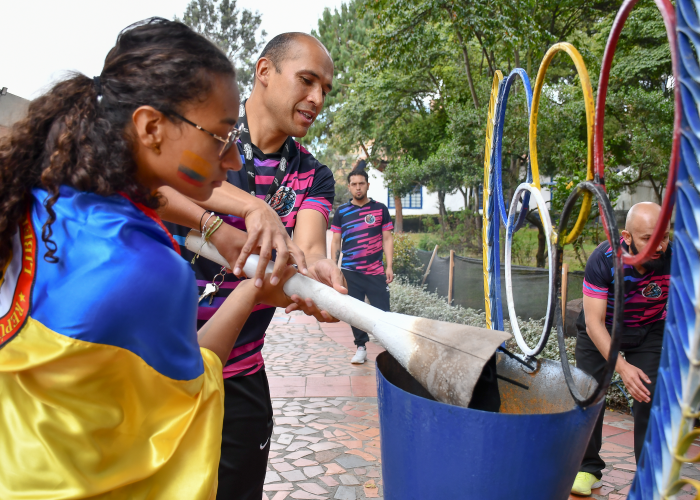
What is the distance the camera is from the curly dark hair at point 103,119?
3.25 feet

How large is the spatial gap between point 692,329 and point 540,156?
8.58 m

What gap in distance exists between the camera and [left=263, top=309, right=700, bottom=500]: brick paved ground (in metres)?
3.29

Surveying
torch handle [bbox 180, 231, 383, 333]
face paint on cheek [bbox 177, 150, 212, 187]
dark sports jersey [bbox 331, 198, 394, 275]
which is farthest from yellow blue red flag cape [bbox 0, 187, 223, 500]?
dark sports jersey [bbox 331, 198, 394, 275]

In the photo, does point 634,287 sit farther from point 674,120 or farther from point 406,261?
point 406,261

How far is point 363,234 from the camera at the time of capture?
19.9 feet

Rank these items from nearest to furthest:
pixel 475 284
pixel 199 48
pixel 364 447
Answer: pixel 199 48, pixel 364 447, pixel 475 284

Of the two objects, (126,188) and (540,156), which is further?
(540,156)

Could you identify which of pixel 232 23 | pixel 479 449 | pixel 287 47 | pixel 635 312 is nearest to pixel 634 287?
pixel 635 312

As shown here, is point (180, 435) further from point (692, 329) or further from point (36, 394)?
point (692, 329)

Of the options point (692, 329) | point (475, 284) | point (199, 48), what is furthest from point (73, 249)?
point (475, 284)

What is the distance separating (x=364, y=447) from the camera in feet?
12.6

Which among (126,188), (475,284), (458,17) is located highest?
(458,17)

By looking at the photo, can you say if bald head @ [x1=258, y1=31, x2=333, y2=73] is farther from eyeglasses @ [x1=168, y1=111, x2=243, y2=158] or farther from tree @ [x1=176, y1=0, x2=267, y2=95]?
tree @ [x1=176, y1=0, x2=267, y2=95]

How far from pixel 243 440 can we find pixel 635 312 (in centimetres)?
241
